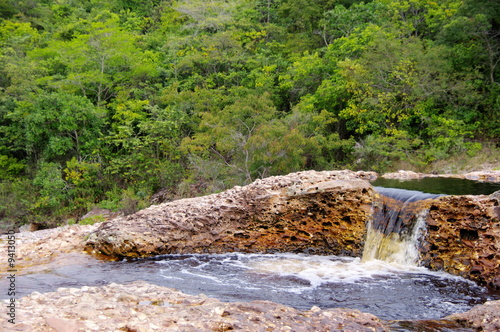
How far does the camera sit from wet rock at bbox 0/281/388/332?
3.90m

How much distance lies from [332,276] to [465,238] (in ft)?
8.79

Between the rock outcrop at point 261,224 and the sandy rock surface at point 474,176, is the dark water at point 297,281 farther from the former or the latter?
the sandy rock surface at point 474,176

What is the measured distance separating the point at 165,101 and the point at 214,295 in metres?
14.2

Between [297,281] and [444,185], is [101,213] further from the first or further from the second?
[444,185]

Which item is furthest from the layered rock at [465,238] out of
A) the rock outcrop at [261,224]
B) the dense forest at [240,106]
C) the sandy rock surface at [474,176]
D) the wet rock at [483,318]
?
the dense forest at [240,106]

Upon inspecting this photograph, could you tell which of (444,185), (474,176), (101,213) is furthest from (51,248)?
(474,176)

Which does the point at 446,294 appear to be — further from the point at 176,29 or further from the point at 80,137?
the point at 176,29

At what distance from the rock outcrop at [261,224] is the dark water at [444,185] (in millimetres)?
1792

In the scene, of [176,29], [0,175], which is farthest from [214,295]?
[176,29]

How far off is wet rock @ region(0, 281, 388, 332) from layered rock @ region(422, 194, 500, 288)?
10.9 feet

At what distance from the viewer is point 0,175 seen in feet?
61.3

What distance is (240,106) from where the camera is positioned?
1501cm

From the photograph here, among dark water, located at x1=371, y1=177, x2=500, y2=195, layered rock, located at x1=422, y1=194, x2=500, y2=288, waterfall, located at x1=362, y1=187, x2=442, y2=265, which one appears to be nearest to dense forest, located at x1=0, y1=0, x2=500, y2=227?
dark water, located at x1=371, y1=177, x2=500, y2=195

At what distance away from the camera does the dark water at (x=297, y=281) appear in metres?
5.96
